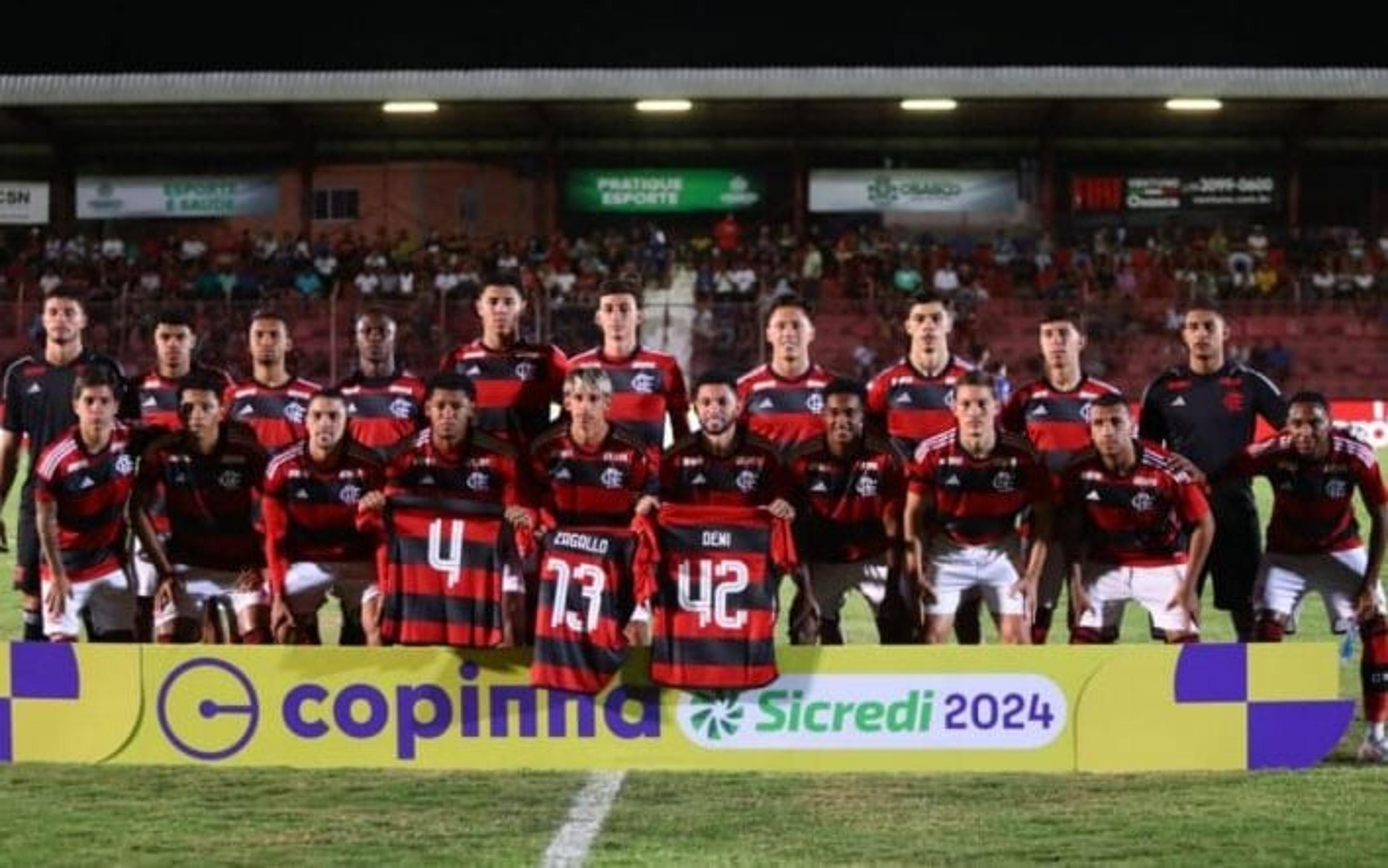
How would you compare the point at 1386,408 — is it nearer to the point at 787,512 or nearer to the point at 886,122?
the point at 886,122

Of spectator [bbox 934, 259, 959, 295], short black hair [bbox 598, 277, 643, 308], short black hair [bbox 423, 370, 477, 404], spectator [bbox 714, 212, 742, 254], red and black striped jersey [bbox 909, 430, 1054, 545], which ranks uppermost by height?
spectator [bbox 714, 212, 742, 254]

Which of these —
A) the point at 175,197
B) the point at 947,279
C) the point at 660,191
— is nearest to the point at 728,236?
the point at 660,191

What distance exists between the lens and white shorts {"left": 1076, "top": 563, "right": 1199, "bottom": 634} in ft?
24.6

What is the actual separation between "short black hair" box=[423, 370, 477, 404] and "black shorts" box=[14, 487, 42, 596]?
1.91 metres

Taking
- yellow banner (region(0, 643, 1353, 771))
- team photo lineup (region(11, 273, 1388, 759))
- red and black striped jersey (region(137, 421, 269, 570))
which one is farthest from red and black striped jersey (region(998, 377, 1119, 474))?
red and black striped jersey (region(137, 421, 269, 570))

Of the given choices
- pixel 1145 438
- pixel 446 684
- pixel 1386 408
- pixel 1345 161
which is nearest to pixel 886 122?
pixel 1345 161

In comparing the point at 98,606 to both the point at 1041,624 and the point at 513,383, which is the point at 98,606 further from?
the point at 1041,624

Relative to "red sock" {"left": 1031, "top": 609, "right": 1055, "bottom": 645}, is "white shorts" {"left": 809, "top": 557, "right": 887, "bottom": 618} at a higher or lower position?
higher

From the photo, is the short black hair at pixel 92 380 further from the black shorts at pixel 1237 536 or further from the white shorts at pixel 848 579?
the black shorts at pixel 1237 536

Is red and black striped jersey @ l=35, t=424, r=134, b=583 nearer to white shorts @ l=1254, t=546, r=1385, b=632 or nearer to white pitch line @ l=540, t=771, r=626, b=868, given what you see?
white pitch line @ l=540, t=771, r=626, b=868

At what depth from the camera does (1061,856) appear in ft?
18.4

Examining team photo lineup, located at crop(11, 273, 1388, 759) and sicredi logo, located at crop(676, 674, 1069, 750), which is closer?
sicredi logo, located at crop(676, 674, 1069, 750)

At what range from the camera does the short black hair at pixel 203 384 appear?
25.3ft

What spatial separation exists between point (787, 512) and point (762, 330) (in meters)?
16.3
